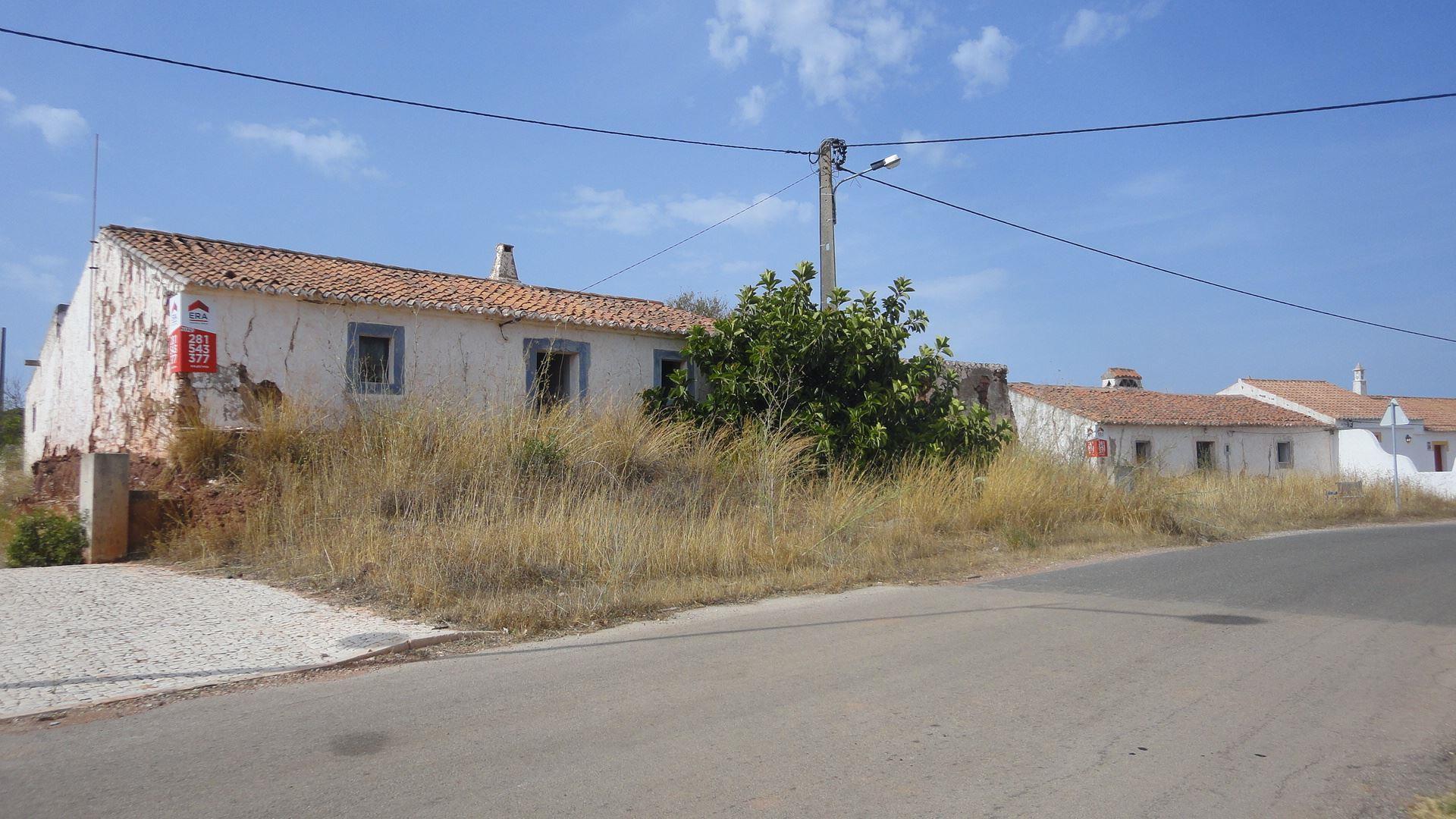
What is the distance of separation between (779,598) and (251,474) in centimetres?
743

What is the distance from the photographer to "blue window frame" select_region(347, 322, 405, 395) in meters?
15.0

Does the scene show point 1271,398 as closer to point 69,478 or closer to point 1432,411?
point 1432,411

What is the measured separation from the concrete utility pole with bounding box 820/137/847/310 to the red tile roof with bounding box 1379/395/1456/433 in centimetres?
3675

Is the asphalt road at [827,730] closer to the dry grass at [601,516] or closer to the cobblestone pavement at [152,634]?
the cobblestone pavement at [152,634]

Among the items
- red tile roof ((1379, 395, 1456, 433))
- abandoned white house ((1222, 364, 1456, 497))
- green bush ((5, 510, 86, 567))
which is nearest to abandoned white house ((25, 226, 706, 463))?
green bush ((5, 510, 86, 567))

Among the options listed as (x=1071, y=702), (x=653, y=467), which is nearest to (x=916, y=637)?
(x=1071, y=702)

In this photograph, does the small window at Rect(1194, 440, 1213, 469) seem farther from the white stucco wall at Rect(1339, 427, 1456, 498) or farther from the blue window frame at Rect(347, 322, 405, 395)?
the blue window frame at Rect(347, 322, 405, 395)

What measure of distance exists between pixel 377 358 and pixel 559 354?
3.67 metres

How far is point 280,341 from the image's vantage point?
14234 millimetres

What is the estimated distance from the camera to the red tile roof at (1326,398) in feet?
127

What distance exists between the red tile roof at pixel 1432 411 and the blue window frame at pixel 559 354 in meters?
39.7

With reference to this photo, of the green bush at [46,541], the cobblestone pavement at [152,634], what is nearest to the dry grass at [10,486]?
the green bush at [46,541]

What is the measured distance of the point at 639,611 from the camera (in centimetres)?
810

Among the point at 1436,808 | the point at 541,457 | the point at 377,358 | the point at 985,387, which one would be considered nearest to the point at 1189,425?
the point at 985,387
